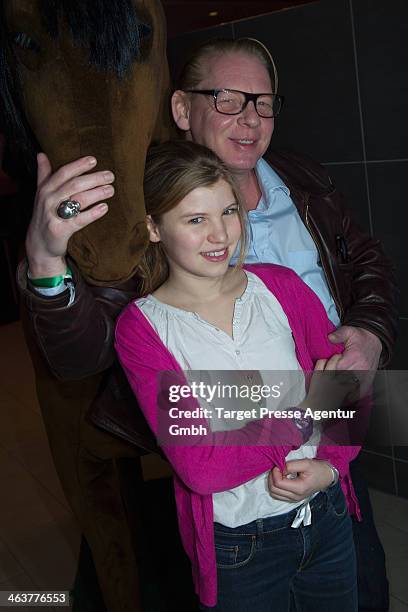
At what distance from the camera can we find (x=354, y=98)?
2.02m

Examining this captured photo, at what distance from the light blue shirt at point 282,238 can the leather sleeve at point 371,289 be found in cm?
6

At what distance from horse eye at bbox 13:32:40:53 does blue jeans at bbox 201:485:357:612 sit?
698 millimetres

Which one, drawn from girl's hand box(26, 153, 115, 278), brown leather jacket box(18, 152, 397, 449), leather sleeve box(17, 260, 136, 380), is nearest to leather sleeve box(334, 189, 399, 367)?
brown leather jacket box(18, 152, 397, 449)

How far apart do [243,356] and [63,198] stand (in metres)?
0.35

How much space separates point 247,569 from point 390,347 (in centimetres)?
46

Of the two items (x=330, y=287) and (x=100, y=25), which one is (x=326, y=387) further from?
(x=100, y=25)

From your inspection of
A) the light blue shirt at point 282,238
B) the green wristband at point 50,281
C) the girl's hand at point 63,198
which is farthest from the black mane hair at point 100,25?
the light blue shirt at point 282,238

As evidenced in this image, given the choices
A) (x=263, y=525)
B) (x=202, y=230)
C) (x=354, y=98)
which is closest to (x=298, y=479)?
(x=263, y=525)

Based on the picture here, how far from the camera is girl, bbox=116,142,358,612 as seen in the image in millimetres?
971

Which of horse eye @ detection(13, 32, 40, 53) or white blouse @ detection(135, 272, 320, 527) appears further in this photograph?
white blouse @ detection(135, 272, 320, 527)

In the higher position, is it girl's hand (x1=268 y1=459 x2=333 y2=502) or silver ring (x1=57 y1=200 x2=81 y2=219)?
silver ring (x1=57 y1=200 x2=81 y2=219)

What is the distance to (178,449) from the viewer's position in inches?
38.1

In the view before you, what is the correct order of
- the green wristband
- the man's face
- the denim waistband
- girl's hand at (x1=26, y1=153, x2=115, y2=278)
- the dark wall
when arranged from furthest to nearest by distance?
the dark wall → the man's face → the denim waistband → the green wristband → girl's hand at (x1=26, y1=153, x2=115, y2=278)

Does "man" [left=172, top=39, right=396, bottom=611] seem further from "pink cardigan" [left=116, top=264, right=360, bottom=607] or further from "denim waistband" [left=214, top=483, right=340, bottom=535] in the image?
"denim waistband" [left=214, top=483, right=340, bottom=535]
